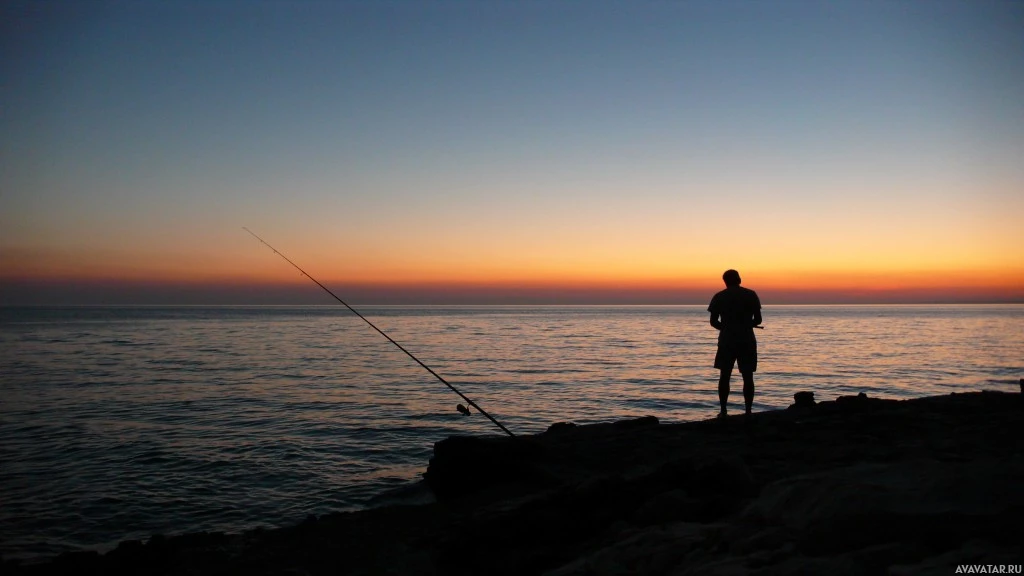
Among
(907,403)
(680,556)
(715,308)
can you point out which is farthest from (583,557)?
(907,403)

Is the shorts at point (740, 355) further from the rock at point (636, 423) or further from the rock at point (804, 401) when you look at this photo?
the rock at point (804, 401)

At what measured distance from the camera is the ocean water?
734 cm

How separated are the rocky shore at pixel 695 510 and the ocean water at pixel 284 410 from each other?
156 cm

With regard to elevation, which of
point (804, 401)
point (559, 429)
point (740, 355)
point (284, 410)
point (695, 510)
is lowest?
point (284, 410)

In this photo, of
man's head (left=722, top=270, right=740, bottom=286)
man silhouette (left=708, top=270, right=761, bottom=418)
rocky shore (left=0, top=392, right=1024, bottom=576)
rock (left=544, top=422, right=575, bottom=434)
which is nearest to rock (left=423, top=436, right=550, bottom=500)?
rocky shore (left=0, top=392, right=1024, bottom=576)

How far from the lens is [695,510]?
4.22m

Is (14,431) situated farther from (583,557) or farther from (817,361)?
(817,361)

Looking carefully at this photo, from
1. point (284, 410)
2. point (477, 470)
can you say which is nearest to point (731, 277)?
point (477, 470)

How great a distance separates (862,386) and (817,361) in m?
7.39

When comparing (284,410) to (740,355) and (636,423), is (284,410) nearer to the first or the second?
(636,423)

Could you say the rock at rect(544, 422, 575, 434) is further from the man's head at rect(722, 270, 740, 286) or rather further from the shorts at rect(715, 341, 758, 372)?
the man's head at rect(722, 270, 740, 286)

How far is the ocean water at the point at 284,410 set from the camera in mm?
7336

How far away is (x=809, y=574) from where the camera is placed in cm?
258

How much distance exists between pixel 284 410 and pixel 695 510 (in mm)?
11837
